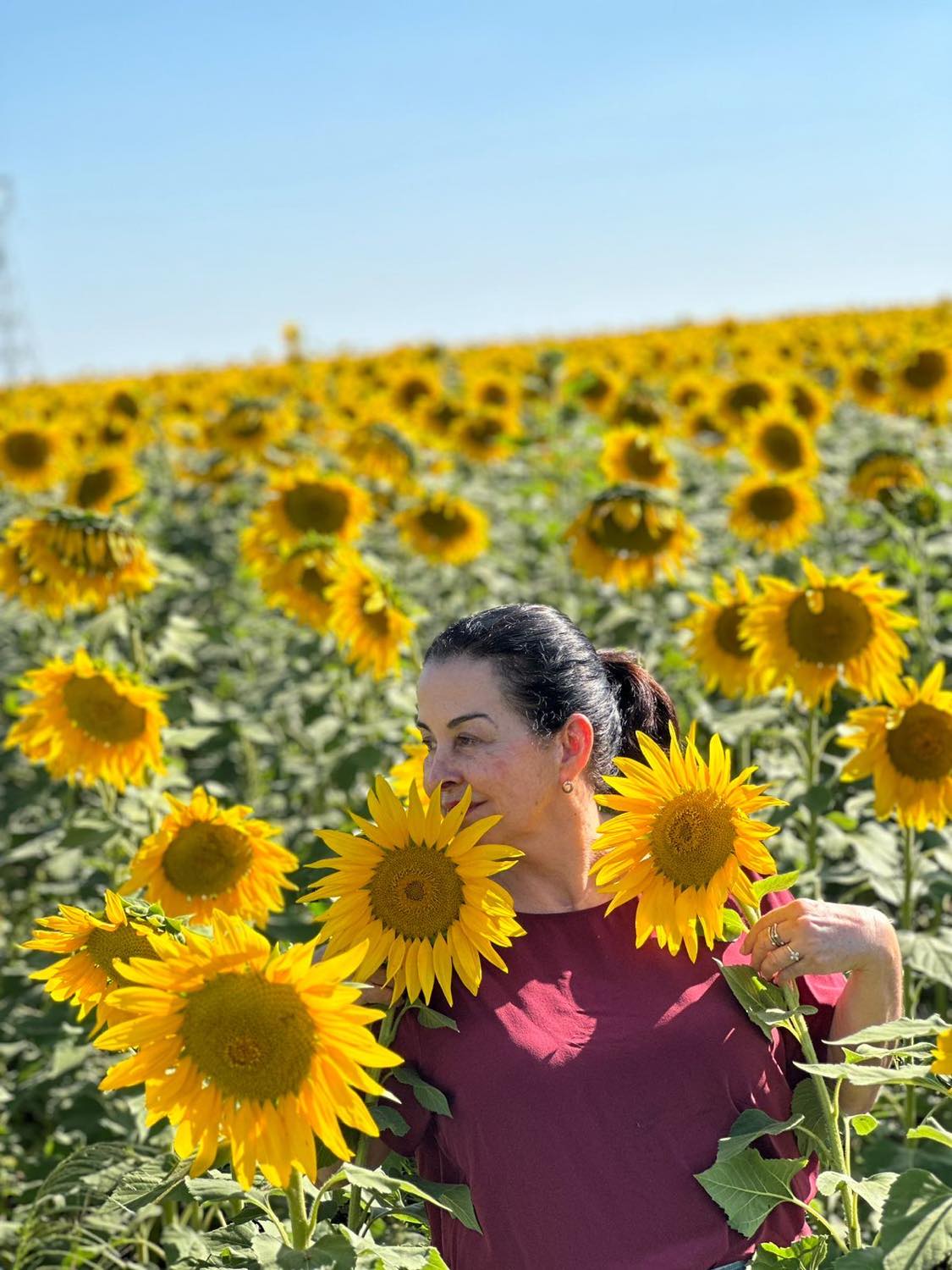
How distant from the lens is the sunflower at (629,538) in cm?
490

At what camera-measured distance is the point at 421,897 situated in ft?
6.62

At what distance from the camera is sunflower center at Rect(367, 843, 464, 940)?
2016 mm

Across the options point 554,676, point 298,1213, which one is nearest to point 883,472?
point 554,676

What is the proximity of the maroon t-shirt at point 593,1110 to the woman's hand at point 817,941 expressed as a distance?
191mm

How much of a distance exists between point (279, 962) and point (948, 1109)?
8.23 feet

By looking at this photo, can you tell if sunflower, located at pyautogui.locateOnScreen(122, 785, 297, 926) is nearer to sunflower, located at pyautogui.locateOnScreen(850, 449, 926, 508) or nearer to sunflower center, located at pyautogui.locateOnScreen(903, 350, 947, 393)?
sunflower, located at pyautogui.locateOnScreen(850, 449, 926, 508)

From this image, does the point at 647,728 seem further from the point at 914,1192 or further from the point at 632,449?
the point at 632,449

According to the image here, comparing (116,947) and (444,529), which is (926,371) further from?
(116,947)

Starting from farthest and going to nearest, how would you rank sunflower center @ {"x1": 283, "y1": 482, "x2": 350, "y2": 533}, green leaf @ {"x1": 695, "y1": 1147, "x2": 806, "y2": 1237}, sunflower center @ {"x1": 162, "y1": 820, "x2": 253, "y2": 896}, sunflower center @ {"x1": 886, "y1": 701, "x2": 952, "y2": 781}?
sunflower center @ {"x1": 283, "y1": 482, "x2": 350, "y2": 533} → sunflower center @ {"x1": 886, "y1": 701, "x2": 952, "y2": 781} → sunflower center @ {"x1": 162, "y1": 820, "x2": 253, "y2": 896} → green leaf @ {"x1": 695, "y1": 1147, "x2": 806, "y2": 1237}

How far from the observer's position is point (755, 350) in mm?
11789

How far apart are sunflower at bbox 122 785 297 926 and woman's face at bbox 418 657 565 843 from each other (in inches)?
16.8

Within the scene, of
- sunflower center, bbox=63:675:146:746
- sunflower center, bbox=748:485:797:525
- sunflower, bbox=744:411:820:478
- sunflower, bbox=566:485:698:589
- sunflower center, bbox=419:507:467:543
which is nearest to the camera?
sunflower center, bbox=63:675:146:746

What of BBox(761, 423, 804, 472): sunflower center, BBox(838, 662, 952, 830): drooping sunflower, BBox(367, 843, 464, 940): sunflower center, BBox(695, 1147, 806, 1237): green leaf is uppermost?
BBox(761, 423, 804, 472): sunflower center

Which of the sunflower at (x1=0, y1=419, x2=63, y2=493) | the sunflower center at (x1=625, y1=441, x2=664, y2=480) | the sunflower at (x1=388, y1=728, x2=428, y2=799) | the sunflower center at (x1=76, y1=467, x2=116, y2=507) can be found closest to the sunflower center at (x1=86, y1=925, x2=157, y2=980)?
the sunflower at (x1=388, y1=728, x2=428, y2=799)
